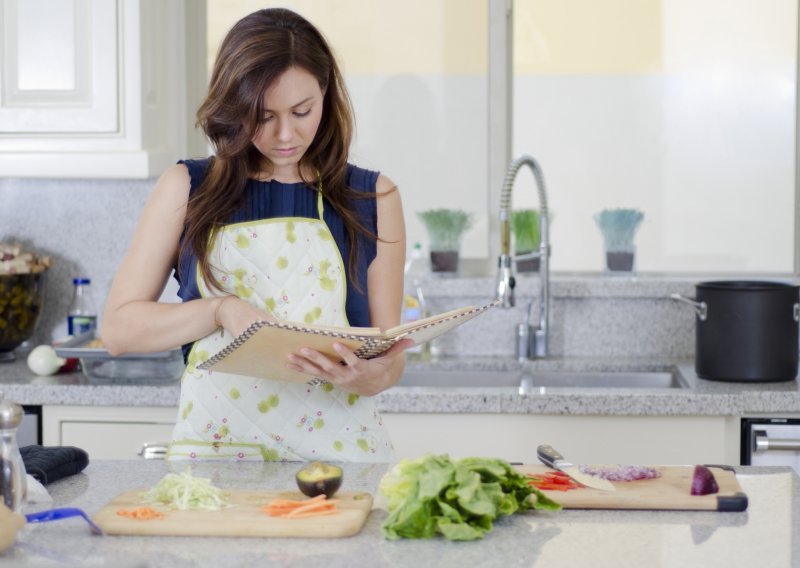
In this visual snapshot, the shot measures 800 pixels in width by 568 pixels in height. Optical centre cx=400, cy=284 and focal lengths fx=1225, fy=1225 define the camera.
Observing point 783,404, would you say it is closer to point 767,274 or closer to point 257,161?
point 767,274

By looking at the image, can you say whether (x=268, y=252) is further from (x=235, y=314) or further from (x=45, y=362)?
(x=45, y=362)

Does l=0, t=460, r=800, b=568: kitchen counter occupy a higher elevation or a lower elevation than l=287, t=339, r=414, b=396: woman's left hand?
lower

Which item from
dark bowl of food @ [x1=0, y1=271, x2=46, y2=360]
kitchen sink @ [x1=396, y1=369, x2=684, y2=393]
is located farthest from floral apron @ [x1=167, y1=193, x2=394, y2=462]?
dark bowl of food @ [x1=0, y1=271, x2=46, y2=360]

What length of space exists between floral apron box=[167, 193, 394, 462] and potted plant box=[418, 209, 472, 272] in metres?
1.39

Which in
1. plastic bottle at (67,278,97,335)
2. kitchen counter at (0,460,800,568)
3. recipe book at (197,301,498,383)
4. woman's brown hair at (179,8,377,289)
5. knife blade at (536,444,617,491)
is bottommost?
kitchen counter at (0,460,800,568)

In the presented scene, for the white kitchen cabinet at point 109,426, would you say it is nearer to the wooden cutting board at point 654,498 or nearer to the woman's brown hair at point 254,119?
the woman's brown hair at point 254,119

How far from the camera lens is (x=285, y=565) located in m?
1.42

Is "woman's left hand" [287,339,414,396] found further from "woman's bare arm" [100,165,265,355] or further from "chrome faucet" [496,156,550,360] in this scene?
"chrome faucet" [496,156,550,360]

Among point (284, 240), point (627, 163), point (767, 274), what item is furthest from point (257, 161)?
point (767, 274)

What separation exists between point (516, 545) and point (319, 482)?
11.1 inches

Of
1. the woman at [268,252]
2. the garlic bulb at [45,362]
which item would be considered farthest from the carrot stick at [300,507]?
the garlic bulb at [45,362]

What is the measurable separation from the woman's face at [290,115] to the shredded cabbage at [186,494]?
612mm

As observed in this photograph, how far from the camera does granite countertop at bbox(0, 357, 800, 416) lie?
2822mm

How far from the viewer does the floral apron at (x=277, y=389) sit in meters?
2.08
